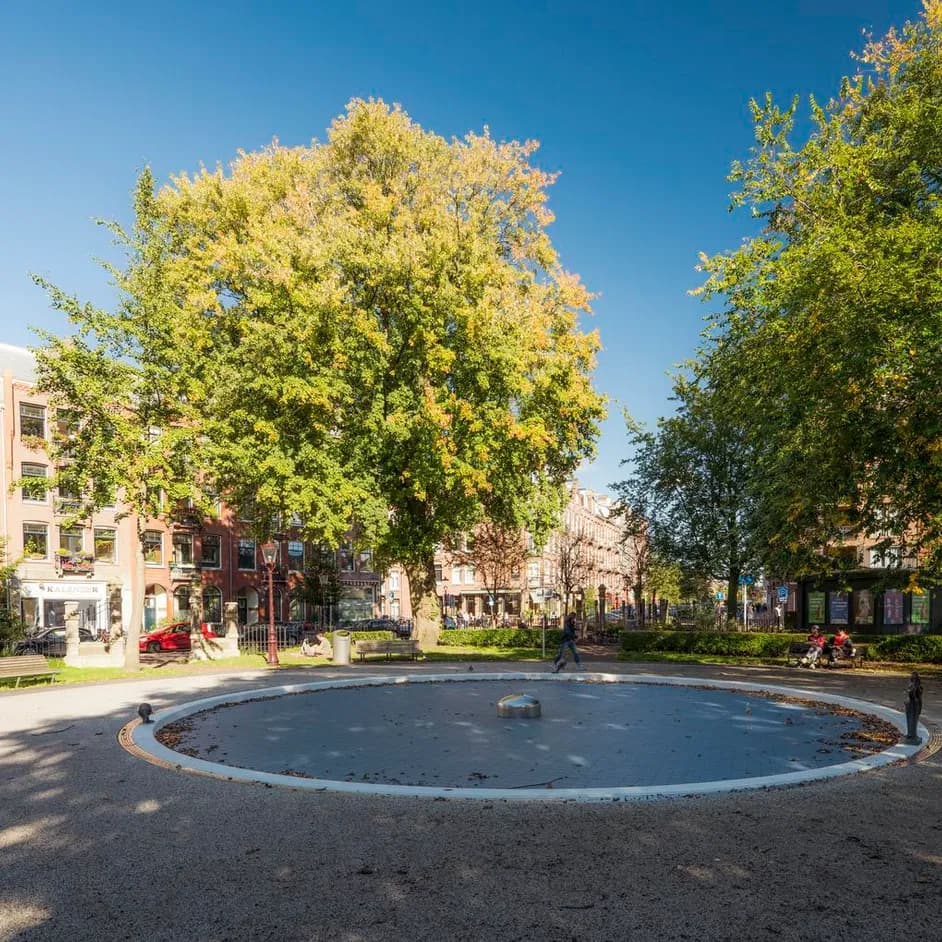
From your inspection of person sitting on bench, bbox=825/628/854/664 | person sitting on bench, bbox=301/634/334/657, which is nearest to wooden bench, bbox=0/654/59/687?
person sitting on bench, bbox=301/634/334/657

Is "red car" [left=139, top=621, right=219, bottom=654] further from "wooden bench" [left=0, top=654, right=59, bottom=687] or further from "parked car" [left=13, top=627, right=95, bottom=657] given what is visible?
"wooden bench" [left=0, top=654, right=59, bottom=687]

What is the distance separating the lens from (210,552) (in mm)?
53688

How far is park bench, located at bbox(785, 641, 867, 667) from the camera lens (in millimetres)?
24375

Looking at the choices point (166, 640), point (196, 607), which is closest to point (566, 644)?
point (166, 640)

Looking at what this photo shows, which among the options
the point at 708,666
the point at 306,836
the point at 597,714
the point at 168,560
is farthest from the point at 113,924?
the point at 168,560

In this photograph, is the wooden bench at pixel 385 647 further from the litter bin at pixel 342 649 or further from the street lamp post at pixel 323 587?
the street lamp post at pixel 323 587

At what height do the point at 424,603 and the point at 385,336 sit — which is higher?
the point at 385,336

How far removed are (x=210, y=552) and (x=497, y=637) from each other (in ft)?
88.4

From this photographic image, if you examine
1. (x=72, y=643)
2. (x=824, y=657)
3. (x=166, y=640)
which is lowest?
(x=166, y=640)

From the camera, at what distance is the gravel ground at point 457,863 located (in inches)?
201

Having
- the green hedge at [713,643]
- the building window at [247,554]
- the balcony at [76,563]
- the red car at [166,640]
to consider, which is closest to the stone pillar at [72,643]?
the red car at [166,640]

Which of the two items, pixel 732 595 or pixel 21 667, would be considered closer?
pixel 21 667

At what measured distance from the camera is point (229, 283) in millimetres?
30656

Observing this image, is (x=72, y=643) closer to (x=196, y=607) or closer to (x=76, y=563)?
(x=76, y=563)
